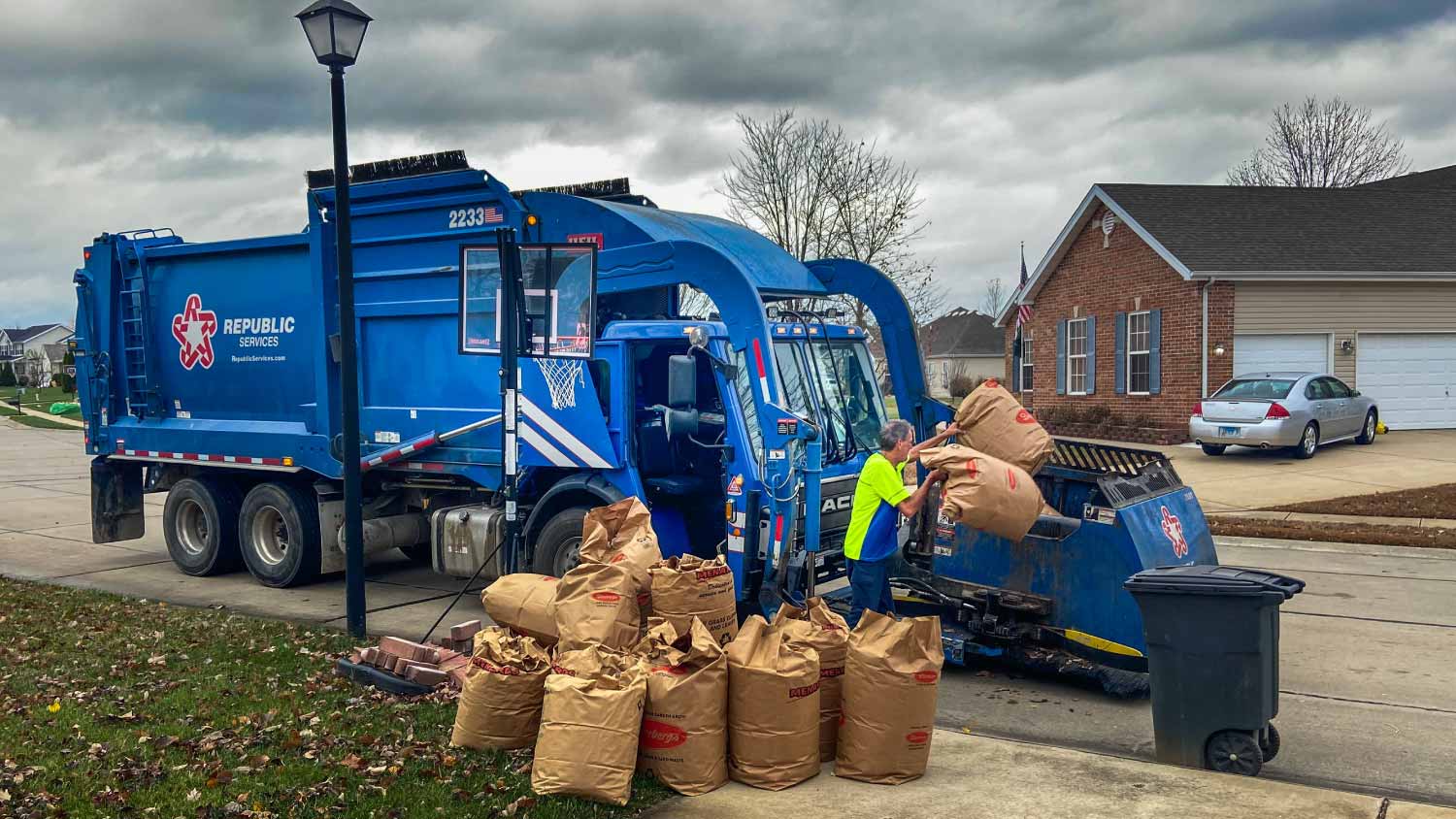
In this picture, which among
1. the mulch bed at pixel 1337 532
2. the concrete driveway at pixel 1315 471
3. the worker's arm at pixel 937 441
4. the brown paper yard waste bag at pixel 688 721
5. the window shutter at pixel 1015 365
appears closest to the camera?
the brown paper yard waste bag at pixel 688 721

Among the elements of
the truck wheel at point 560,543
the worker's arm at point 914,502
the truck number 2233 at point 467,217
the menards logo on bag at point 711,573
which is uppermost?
the truck number 2233 at point 467,217

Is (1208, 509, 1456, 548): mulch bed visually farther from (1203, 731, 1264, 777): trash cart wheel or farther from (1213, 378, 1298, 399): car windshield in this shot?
(1203, 731, 1264, 777): trash cart wheel

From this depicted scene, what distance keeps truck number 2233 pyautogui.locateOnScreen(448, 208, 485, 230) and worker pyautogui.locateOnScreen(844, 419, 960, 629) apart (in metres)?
4.03

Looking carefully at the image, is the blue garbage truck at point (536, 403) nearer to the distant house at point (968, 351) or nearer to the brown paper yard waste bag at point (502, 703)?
the brown paper yard waste bag at point (502, 703)

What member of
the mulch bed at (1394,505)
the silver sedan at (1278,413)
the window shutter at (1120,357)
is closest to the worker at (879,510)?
the mulch bed at (1394,505)

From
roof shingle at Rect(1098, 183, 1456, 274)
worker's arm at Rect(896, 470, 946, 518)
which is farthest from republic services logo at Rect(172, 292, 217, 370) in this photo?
roof shingle at Rect(1098, 183, 1456, 274)

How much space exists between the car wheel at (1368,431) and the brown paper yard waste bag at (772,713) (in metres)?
18.3

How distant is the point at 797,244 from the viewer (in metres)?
27.7

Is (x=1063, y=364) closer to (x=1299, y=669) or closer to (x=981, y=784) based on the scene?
(x=1299, y=669)

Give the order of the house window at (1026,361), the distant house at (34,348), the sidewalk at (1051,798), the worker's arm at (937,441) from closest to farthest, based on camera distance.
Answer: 1. the sidewalk at (1051,798)
2. the worker's arm at (937,441)
3. the house window at (1026,361)
4. the distant house at (34,348)

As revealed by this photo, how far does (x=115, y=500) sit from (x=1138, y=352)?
18.9 meters

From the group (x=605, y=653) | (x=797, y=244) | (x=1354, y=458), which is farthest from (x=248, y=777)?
(x=797, y=244)

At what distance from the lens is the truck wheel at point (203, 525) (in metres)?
11.1

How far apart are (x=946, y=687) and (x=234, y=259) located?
7.54 m
